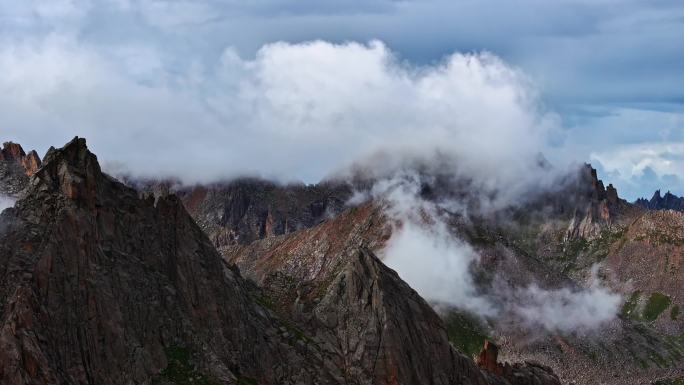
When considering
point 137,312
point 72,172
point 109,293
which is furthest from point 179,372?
point 72,172

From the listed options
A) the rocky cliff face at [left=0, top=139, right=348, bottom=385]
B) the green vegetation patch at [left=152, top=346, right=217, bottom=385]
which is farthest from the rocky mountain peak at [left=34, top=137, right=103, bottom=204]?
the green vegetation patch at [left=152, top=346, right=217, bottom=385]

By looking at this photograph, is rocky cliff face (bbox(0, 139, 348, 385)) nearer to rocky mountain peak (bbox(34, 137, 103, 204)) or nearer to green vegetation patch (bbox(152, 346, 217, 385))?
rocky mountain peak (bbox(34, 137, 103, 204))

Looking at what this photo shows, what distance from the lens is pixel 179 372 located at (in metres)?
140

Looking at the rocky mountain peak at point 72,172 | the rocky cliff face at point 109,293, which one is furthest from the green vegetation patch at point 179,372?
the rocky mountain peak at point 72,172

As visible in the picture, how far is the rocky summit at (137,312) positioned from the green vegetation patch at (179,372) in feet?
0.93

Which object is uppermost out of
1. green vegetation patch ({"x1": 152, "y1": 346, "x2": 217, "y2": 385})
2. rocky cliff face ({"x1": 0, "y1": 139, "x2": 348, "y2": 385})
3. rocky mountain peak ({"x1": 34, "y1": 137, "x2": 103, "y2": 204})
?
rocky mountain peak ({"x1": 34, "y1": 137, "x2": 103, "y2": 204})

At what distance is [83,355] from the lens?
410ft

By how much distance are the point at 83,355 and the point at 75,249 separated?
17842 millimetres

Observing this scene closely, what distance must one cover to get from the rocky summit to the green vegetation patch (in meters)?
0.28

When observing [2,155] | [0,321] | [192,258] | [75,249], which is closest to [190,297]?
[192,258]

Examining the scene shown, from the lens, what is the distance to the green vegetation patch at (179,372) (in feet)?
445

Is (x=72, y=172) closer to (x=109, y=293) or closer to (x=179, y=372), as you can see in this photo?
(x=109, y=293)

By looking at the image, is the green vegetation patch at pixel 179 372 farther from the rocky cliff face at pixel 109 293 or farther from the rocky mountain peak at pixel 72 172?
the rocky mountain peak at pixel 72 172

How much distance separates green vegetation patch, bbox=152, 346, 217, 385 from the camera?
5344 inches
